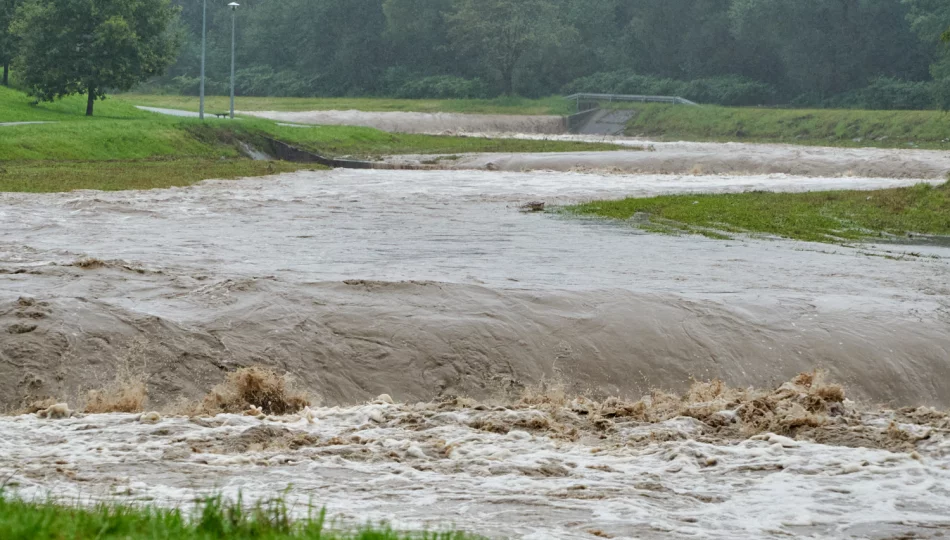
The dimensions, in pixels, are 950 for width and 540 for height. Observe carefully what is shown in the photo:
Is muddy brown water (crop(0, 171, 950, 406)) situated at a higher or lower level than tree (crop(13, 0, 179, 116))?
lower

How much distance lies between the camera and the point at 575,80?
8912 centimetres

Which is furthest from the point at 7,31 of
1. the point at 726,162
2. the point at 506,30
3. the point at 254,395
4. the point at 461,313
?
the point at 254,395

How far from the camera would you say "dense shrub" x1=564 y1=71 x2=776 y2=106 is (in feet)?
266

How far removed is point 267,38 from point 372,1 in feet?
39.4

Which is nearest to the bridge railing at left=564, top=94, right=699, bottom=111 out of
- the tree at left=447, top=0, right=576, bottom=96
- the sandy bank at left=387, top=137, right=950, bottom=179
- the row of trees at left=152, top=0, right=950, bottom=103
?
the tree at left=447, top=0, right=576, bottom=96

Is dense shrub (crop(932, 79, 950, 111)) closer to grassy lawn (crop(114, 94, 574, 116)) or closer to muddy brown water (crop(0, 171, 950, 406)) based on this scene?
grassy lawn (crop(114, 94, 574, 116))

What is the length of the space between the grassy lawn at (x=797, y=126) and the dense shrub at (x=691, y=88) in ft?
22.9

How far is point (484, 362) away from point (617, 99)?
234ft

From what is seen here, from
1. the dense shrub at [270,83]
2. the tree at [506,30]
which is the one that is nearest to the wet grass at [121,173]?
the tree at [506,30]

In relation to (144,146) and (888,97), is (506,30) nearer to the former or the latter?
(888,97)

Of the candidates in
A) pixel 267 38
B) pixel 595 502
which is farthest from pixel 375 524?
pixel 267 38

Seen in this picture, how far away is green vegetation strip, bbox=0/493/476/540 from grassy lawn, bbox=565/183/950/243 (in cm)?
1557

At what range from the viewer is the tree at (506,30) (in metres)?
86.4

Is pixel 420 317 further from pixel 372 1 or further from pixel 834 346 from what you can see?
pixel 372 1
